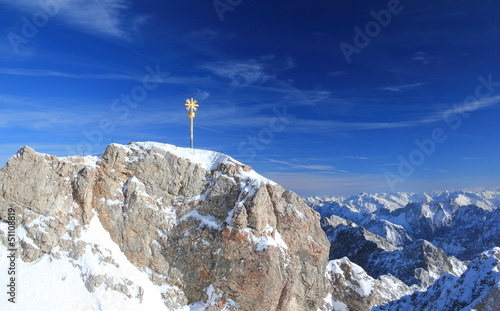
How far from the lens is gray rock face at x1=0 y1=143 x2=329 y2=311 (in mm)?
48781

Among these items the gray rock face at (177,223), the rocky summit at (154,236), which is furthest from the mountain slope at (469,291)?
the gray rock face at (177,223)

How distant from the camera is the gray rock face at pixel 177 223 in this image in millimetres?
48781

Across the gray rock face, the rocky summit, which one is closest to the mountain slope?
the rocky summit

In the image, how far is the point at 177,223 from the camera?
2133 inches

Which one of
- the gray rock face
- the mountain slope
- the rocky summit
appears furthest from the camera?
the mountain slope

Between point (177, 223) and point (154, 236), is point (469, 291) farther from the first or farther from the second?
point (154, 236)

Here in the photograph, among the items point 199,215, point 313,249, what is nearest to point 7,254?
point 199,215

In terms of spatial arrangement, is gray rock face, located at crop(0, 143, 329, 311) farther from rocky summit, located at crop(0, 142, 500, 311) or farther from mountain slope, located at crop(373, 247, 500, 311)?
mountain slope, located at crop(373, 247, 500, 311)

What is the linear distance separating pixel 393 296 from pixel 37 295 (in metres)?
144

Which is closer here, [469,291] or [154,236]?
[154,236]

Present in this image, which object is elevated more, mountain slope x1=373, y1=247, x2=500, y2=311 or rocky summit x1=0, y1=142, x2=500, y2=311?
rocky summit x1=0, y1=142, x2=500, y2=311

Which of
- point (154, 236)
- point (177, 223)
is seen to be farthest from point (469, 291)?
point (154, 236)

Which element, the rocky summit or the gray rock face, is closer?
the rocky summit

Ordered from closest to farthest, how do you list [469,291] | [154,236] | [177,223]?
1. [154,236]
2. [177,223]
3. [469,291]
